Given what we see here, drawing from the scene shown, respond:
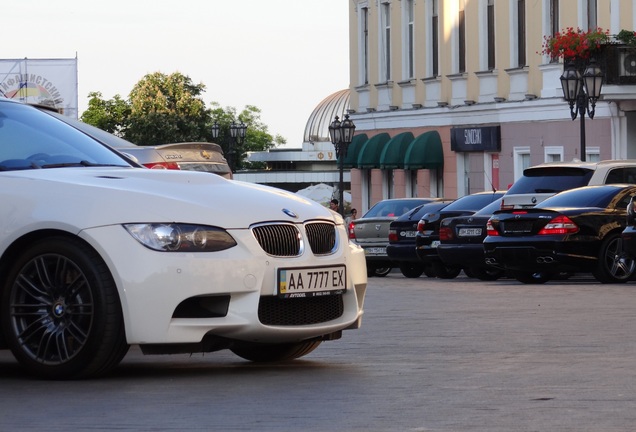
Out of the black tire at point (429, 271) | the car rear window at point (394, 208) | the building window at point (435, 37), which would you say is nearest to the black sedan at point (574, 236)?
the black tire at point (429, 271)

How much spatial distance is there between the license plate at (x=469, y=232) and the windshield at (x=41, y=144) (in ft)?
51.3

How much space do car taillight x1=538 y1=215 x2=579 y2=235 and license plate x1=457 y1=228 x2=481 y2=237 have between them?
3332 mm

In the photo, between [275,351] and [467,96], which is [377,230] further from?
[275,351]

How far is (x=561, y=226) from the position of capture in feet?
73.8

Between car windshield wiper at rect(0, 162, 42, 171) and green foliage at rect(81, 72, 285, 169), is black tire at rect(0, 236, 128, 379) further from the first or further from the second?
green foliage at rect(81, 72, 285, 169)

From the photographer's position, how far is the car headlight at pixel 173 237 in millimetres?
9031

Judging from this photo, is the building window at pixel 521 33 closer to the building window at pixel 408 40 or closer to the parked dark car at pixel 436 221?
the building window at pixel 408 40

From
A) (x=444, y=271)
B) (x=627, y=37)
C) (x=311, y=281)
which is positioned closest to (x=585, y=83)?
(x=627, y=37)

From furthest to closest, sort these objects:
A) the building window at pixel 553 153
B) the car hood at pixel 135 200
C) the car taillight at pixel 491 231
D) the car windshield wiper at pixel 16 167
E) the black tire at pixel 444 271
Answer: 1. the building window at pixel 553 153
2. the black tire at pixel 444 271
3. the car taillight at pixel 491 231
4. the car windshield wiper at pixel 16 167
5. the car hood at pixel 135 200

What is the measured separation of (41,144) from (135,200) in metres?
1.31

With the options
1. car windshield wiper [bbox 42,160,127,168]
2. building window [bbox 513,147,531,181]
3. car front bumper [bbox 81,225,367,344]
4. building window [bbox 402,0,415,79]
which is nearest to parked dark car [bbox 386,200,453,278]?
building window [bbox 513,147,531,181]

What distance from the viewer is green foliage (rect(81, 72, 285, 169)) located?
108 meters

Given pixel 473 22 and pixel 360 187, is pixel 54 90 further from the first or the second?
pixel 473 22

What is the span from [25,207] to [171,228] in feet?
2.87
